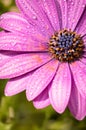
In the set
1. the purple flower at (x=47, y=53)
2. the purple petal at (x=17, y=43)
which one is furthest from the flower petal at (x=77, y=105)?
the purple petal at (x=17, y=43)

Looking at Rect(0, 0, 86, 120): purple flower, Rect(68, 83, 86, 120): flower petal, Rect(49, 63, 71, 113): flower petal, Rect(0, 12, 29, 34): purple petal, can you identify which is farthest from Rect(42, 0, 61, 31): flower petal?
Rect(68, 83, 86, 120): flower petal

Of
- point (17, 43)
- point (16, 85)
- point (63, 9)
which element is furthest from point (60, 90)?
point (63, 9)

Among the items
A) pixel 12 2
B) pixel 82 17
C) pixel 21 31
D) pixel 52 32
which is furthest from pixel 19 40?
pixel 12 2

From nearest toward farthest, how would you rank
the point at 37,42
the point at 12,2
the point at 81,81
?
1. the point at 81,81
2. the point at 37,42
3. the point at 12,2

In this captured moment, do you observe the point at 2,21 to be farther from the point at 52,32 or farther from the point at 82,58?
the point at 82,58

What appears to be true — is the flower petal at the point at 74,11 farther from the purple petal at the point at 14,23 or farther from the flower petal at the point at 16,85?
the flower petal at the point at 16,85

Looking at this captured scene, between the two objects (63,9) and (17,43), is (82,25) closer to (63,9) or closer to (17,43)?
(63,9)
